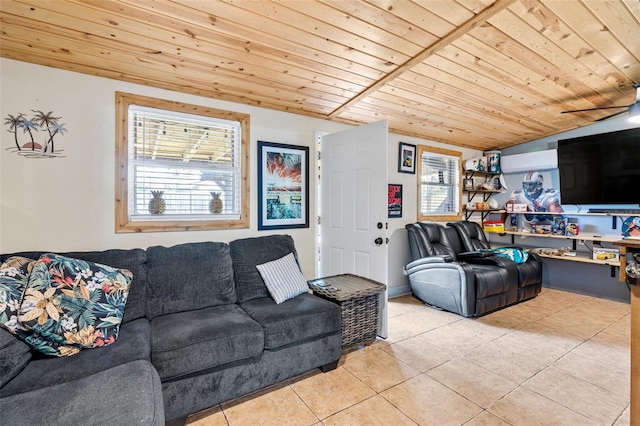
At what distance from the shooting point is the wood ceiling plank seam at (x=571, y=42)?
82.5 inches

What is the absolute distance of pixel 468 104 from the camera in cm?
346

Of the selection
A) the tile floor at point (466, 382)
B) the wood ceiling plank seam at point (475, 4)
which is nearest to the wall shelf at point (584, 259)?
the tile floor at point (466, 382)

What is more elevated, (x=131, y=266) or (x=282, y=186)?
(x=282, y=186)

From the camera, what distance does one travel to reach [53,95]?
7.14 ft

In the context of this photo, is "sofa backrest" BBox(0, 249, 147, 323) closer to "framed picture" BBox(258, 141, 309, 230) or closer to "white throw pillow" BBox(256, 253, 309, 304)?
"white throw pillow" BBox(256, 253, 309, 304)

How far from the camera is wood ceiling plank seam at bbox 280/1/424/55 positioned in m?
1.86

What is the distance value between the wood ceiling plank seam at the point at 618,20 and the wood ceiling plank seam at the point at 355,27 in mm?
1227

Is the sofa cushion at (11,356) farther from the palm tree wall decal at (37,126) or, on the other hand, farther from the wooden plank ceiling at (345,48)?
the wooden plank ceiling at (345,48)

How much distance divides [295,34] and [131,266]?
203cm

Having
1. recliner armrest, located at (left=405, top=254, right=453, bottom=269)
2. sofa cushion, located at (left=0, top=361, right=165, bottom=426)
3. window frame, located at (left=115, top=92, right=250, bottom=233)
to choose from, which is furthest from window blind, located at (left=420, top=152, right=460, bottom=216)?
sofa cushion, located at (left=0, top=361, right=165, bottom=426)

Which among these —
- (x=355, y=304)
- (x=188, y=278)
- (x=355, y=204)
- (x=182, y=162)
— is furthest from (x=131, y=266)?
(x=355, y=204)

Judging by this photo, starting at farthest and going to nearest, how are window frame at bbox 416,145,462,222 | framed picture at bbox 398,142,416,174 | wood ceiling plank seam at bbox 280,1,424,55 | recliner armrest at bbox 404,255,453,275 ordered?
window frame at bbox 416,145,462,222 < framed picture at bbox 398,142,416,174 < recliner armrest at bbox 404,255,453,275 < wood ceiling plank seam at bbox 280,1,424,55

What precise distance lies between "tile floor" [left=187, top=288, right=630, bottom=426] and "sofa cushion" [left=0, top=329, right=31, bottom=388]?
0.93m

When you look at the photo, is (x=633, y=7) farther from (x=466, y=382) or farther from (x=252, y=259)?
(x=252, y=259)
